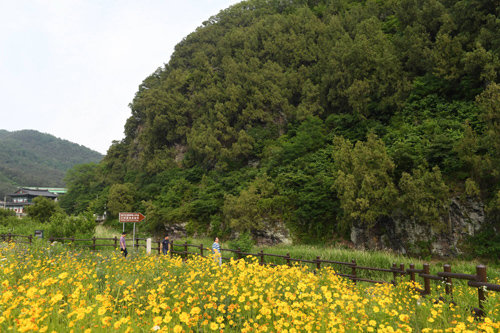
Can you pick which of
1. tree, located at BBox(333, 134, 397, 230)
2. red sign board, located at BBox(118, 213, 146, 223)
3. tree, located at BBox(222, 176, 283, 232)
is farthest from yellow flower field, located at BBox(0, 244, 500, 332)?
tree, located at BBox(222, 176, 283, 232)

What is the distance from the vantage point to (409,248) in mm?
13875

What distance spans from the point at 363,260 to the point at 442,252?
17.2 ft

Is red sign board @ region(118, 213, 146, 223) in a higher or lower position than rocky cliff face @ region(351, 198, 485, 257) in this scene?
higher

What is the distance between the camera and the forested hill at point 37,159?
98.2 meters

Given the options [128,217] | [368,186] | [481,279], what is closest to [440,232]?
[368,186]

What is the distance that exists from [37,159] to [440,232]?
166172mm

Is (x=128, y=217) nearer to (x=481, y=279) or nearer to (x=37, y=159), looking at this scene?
(x=481, y=279)

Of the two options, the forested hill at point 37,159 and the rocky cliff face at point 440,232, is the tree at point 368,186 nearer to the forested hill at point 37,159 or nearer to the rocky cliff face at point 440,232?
the rocky cliff face at point 440,232

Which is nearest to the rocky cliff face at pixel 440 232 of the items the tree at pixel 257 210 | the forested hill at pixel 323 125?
the forested hill at pixel 323 125

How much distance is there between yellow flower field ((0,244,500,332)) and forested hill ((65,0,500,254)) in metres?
10.6

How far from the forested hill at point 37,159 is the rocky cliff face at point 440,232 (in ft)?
341

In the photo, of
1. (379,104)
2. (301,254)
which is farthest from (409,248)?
(379,104)

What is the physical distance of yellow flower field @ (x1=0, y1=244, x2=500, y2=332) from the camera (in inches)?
111

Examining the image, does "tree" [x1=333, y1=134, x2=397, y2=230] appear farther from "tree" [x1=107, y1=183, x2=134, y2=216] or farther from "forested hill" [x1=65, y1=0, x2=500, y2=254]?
"tree" [x1=107, y1=183, x2=134, y2=216]
